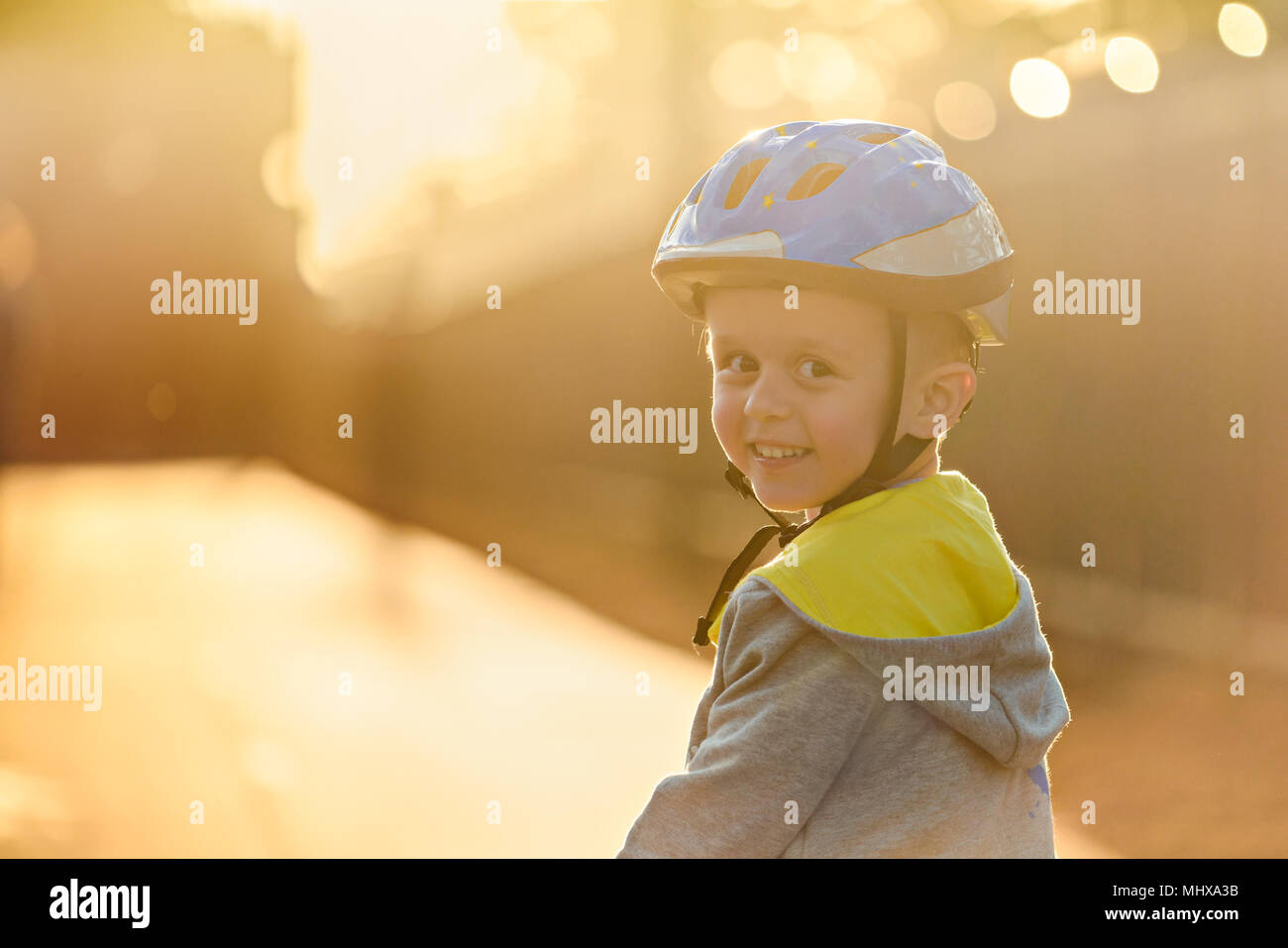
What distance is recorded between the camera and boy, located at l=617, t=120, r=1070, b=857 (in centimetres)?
164

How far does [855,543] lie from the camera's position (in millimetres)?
1708

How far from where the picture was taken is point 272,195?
49.6 feet

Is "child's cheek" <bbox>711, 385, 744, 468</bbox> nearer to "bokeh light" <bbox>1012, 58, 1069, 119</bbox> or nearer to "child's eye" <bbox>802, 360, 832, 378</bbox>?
"child's eye" <bbox>802, 360, 832, 378</bbox>

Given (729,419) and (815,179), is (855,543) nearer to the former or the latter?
(729,419)

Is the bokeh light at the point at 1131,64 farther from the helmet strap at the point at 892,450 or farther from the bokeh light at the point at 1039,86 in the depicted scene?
the helmet strap at the point at 892,450

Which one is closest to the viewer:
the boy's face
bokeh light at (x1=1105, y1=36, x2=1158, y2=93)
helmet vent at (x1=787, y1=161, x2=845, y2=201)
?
the boy's face

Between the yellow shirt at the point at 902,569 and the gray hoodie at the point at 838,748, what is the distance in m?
0.02

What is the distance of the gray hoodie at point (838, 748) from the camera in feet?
5.32

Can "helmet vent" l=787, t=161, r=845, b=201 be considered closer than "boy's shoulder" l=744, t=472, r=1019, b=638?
No

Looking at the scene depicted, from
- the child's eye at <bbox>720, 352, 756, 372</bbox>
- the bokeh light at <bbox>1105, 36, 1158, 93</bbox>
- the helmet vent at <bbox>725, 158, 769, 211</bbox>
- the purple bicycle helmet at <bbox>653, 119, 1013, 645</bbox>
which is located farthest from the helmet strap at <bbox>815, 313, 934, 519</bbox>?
the bokeh light at <bbox>1105, 36, 1158, 93</bbox>

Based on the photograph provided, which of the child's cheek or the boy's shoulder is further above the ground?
the child's cheek

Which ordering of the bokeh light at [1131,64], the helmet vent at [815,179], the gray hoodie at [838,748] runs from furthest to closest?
the bokeh light at [1131,64] → the helmet vent at [815,179] → the gray hoodie at [838,748]

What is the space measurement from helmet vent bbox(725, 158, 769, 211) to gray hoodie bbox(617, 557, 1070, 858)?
0.78m

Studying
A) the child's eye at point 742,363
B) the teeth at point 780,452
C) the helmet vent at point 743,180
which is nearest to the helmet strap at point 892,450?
the teeth at point 780,452
